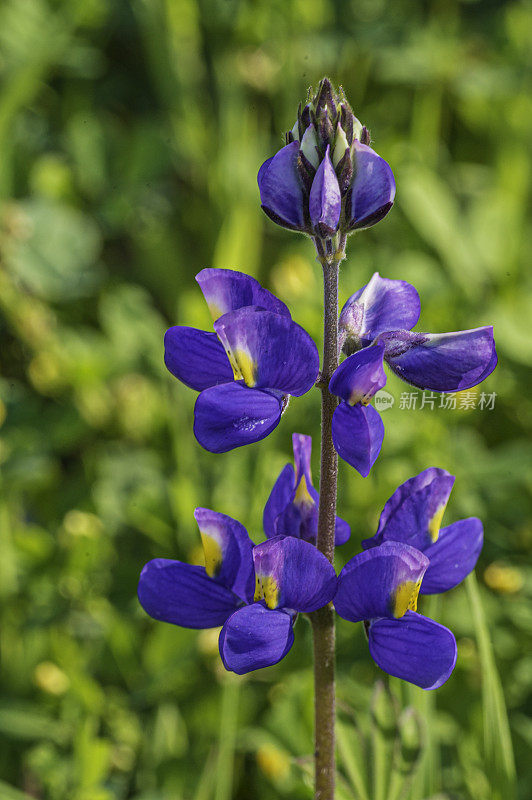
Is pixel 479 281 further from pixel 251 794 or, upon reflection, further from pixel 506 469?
pixel 251 794

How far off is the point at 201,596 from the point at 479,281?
186 centimetres

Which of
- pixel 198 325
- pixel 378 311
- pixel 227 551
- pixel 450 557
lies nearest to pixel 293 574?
pixel 227 551

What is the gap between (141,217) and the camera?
2.91 m

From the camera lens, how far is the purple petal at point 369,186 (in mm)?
925

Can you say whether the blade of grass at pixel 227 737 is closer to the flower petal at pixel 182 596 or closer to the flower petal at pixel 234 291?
the flower petal at pixel 182 596

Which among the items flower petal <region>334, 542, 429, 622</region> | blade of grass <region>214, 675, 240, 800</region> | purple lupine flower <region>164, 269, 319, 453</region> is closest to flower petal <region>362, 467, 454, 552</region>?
flower petal <region>334, 542, 429, 622</region>

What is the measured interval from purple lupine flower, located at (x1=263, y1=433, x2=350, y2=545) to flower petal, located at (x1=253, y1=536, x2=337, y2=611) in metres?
0.13

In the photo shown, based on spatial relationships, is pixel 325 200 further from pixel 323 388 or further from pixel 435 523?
pixel 435 523

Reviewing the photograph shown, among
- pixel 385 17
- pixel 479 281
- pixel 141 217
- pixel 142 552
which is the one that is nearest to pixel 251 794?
pixel 142 552

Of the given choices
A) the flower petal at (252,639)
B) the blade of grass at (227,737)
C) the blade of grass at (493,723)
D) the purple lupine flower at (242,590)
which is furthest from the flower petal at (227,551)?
the blade of grass at (227,737)

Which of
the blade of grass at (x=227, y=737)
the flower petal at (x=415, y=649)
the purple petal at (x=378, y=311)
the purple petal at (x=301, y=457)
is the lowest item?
the blade of grass at (x=227, y=737)

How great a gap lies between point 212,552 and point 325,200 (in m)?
0.45

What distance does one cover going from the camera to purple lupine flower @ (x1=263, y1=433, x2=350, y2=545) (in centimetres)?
111

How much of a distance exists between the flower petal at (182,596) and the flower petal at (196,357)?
0.23 m
